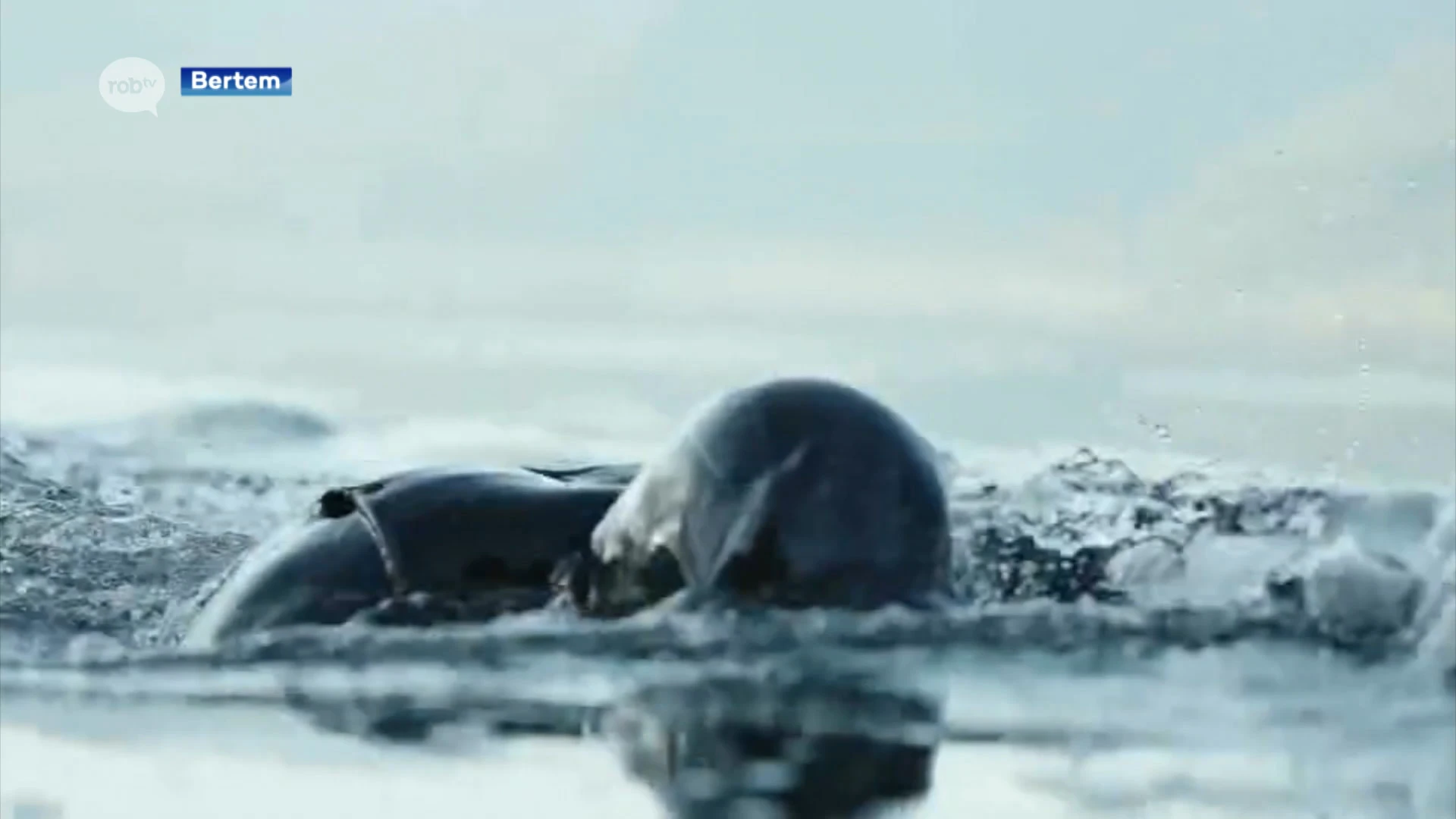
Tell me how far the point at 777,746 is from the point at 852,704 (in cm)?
52

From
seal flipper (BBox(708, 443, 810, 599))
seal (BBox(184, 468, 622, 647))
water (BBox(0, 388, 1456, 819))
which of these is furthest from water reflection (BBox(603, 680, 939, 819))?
seal (BBox(184, 468, 622, 647))

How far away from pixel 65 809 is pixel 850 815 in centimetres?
121

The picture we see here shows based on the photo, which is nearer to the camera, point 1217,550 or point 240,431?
point 1217,550

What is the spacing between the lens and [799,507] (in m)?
6.04

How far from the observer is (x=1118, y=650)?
243 inches

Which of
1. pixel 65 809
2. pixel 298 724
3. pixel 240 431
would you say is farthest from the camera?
pixel 240 431

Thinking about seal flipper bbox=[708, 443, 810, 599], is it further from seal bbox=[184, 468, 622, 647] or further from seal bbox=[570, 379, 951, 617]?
seal bbox=[184, 468, 622, 647]

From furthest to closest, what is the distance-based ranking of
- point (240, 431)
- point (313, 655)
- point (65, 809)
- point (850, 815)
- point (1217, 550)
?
point (240, 431) → point (1217, 550) → point (313, 655) → point (65, 809) → point (850, 815)

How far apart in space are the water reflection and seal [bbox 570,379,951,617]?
2.27 feet

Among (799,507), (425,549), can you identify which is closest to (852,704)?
(799,507)

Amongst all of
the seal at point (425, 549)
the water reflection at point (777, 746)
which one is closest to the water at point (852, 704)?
the water reflection at point (777, 746)

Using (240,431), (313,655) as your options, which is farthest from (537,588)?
(240,431)

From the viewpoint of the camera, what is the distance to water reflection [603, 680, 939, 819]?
4219 millimetres

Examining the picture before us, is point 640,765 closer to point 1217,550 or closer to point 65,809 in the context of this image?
point 65,809
